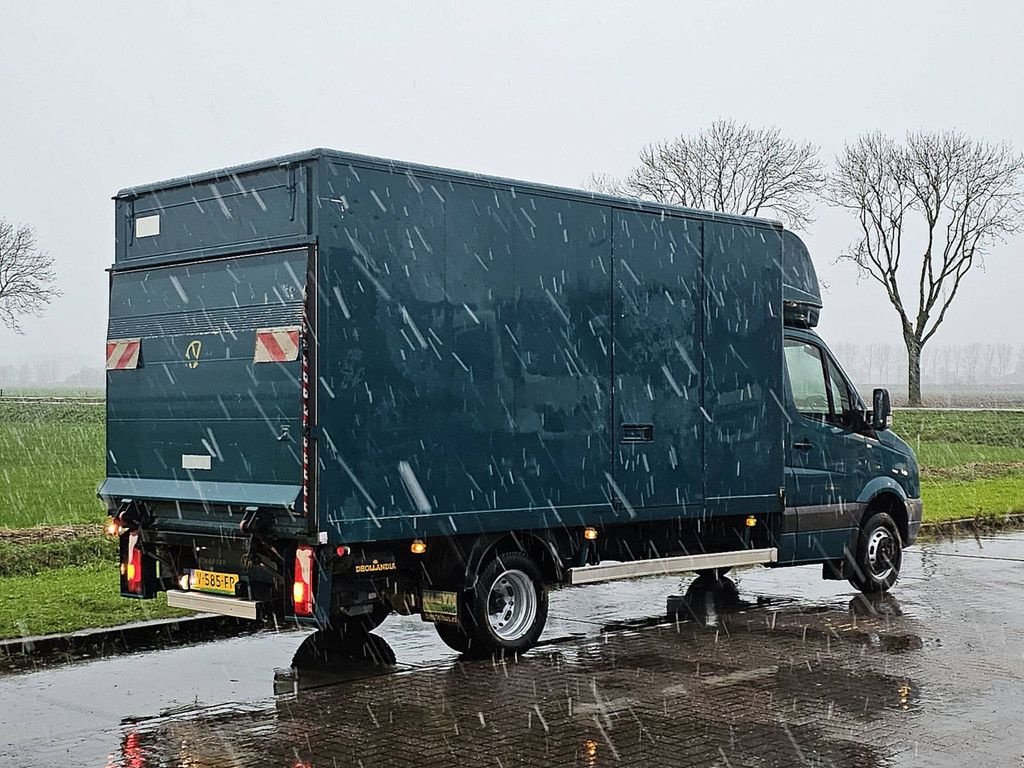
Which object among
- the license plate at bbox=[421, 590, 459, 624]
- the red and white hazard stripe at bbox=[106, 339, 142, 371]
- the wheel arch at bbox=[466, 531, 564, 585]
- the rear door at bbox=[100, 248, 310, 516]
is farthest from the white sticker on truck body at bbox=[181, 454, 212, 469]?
the wheel arch at bbox=[466, 531, 564, 585]

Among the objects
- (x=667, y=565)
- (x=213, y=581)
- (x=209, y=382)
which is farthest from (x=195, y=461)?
(x=667, y=565)

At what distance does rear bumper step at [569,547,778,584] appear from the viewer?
401 inches

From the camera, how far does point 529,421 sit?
955 cm

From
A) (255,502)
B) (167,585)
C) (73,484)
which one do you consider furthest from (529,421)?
(73,484)

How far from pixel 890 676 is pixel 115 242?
6312 mm

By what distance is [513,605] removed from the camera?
9805mm

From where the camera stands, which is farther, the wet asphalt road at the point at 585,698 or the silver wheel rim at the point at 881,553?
the silver wheel rim at the point at 881,553

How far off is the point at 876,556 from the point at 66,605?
24.2ft

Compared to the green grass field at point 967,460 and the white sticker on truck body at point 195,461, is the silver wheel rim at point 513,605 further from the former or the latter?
the green grass field at point 967,460

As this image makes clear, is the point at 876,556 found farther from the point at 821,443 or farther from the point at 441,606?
the point at 441,606

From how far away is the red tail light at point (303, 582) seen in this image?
8.36 meters

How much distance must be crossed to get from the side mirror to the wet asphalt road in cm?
179

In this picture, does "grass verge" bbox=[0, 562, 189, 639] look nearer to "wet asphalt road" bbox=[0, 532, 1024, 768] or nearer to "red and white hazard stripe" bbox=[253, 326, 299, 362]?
"wet asphalt road" bbox=[0, 532, 1024, 768]

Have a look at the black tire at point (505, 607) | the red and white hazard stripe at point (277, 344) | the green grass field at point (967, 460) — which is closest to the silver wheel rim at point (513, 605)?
the black tire at point (505, 607)
